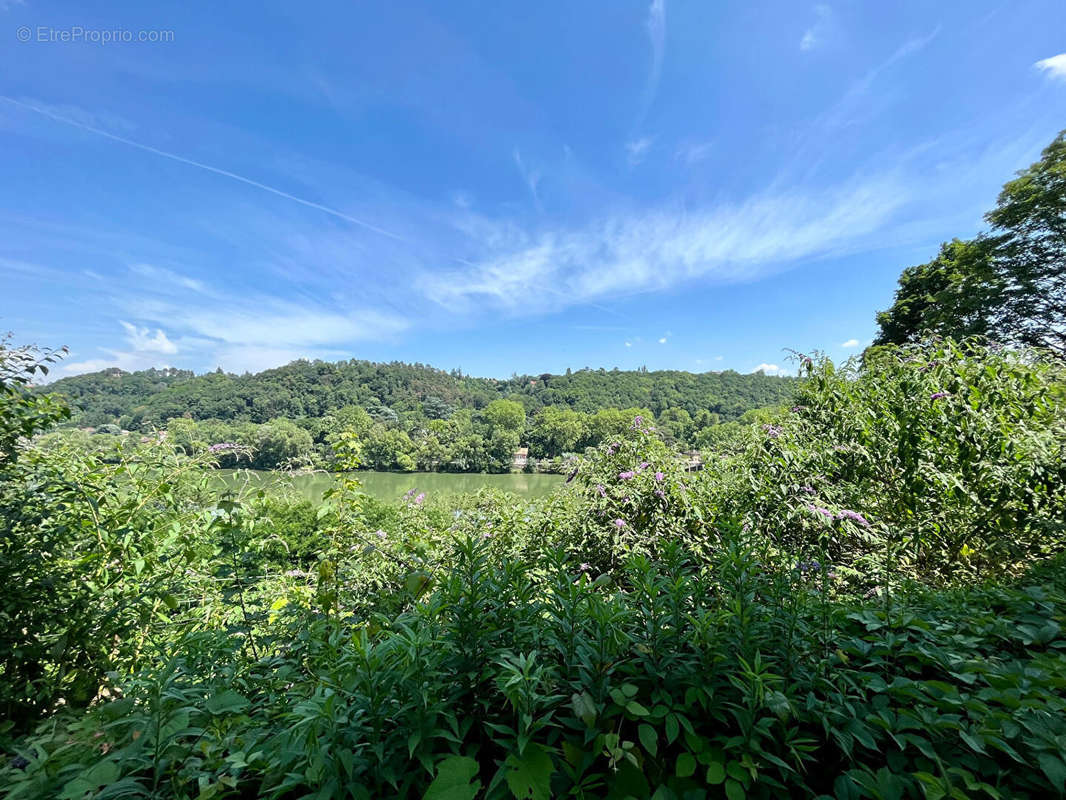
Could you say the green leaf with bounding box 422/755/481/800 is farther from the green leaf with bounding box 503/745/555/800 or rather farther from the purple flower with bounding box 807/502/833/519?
the purple flower with bounding box 807/502/833/519

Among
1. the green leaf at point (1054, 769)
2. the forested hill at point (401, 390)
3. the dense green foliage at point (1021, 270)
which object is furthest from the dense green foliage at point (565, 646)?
the forested hill at point (401, 390)

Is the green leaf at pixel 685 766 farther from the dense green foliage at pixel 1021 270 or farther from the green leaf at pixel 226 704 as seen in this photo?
the dense green foliage at pixel 1021 270

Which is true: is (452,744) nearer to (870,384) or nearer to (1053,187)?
(870,384)

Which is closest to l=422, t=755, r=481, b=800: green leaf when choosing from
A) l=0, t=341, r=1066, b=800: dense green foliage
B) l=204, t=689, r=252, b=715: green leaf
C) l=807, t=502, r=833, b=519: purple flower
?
l=0, t=341, r=1066, b=800: dense green foliage

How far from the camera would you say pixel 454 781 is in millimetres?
682

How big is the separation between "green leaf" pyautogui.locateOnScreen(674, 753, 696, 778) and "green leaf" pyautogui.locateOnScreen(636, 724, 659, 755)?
44mm

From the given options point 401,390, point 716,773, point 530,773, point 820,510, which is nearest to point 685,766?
point 716,773

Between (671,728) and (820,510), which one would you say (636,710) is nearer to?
(671,728)

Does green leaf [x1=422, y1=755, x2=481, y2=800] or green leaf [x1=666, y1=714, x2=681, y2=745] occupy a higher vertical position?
green leaf [x1=666, y1=714, x2=681, y2=745]

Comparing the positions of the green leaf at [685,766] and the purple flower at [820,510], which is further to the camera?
the purple flower at [820,510]

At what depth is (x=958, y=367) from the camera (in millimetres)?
3068

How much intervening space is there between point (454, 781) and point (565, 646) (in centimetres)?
33

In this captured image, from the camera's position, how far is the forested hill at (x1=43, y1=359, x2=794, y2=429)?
22.8 m

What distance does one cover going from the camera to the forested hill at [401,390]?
74.7 ft
